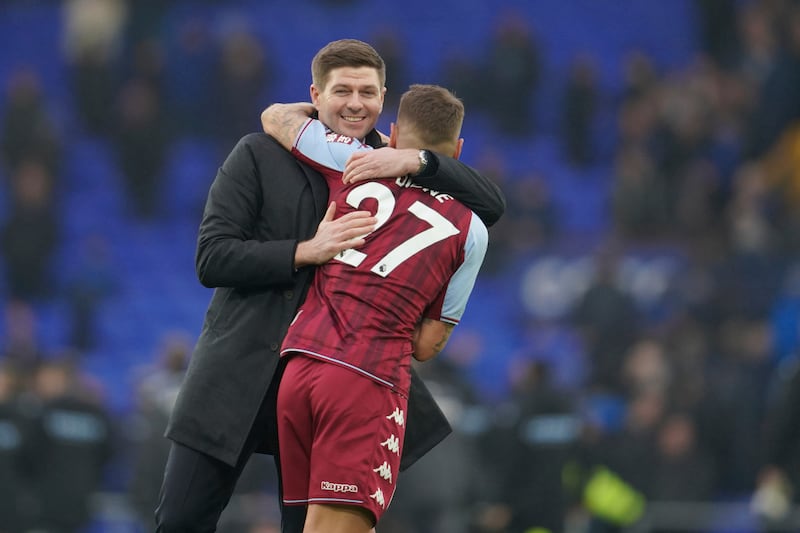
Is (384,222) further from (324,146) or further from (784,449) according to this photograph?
(784,449)

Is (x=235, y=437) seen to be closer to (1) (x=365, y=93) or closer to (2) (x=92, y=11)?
(1) (x=365, y=93)

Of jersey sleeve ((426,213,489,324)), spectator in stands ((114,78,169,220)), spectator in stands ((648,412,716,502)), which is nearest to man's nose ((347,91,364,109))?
jersey sleeve ((426,213,489,324))

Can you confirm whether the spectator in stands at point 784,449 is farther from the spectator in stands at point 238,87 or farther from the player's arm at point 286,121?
the spectator in stands at point 238,87

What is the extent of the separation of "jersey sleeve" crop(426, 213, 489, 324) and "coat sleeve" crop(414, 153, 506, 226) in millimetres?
63

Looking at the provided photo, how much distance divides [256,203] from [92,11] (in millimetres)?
14558

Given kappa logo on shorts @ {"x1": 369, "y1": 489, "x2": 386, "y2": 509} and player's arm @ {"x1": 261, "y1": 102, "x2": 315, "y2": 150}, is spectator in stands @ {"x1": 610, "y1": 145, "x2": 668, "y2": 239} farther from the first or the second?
kappa logo on shorts @ {"x1": 369, "y1": 489, "x2": 386, "y2": 509}

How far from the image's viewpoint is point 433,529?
10.2 m

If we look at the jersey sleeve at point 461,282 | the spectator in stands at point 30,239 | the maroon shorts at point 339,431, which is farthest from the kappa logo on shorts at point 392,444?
the spectator in stands at point 30,239

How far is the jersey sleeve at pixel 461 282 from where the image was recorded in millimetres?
4801

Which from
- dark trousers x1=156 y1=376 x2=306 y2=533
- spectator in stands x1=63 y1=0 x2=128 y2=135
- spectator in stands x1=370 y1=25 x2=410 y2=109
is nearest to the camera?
dark trousers x1=156 y1=376 x2=306 y2=533

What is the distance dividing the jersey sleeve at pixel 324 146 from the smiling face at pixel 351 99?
0.05 metres

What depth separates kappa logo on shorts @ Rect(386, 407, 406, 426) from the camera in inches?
184

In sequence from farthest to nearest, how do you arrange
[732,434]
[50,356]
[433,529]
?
1. [50,356]
2. [732,434]
3. [433,529]

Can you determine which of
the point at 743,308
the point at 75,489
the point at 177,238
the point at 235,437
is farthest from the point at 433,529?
the point at 177,238
